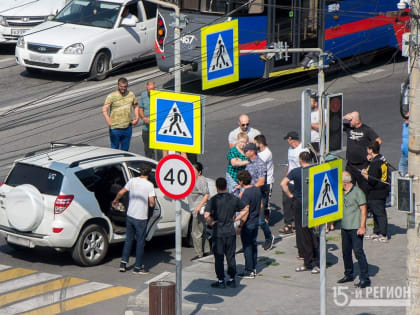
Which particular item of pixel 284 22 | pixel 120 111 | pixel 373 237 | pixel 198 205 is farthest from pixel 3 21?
pixel 373 237

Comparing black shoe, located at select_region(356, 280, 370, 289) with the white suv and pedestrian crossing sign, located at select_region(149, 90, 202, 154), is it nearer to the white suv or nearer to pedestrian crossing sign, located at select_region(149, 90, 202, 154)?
the white suv

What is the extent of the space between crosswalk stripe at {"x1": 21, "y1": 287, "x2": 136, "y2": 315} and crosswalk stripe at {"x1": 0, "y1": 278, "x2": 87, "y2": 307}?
487 mm

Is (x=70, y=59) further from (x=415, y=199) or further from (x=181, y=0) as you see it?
(x=415, y=199)

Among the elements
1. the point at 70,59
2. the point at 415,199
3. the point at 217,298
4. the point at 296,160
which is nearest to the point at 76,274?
the point at 217,298

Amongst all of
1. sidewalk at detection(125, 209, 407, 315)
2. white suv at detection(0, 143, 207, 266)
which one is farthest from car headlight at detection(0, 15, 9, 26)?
sidewalk at detection(125, 209, 407, 315)

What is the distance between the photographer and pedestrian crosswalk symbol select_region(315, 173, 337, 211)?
36.3ft

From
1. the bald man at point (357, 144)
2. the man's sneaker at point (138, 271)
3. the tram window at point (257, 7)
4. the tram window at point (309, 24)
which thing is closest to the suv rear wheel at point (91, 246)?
the man's sneaker at point (138, 271)

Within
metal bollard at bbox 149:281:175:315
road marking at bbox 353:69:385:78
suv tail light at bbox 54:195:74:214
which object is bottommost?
road marking at bbox 353:69:385:78

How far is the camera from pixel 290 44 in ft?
80.1

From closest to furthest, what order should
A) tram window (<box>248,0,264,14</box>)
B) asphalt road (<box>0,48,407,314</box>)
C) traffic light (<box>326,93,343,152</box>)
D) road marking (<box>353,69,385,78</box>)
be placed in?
traffic light (<box>326,93,343,152</box>) < asphalt road (<box>0,48,407,314</box>) < tram window (<box>248,0,264,14</box>) < road marking (<box>353,69,385,78</box>)

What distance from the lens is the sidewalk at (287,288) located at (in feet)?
43.3

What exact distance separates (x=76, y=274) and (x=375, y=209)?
484 cm

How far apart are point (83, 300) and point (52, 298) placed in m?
0.44

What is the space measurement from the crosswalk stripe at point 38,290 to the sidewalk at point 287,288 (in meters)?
1.09
